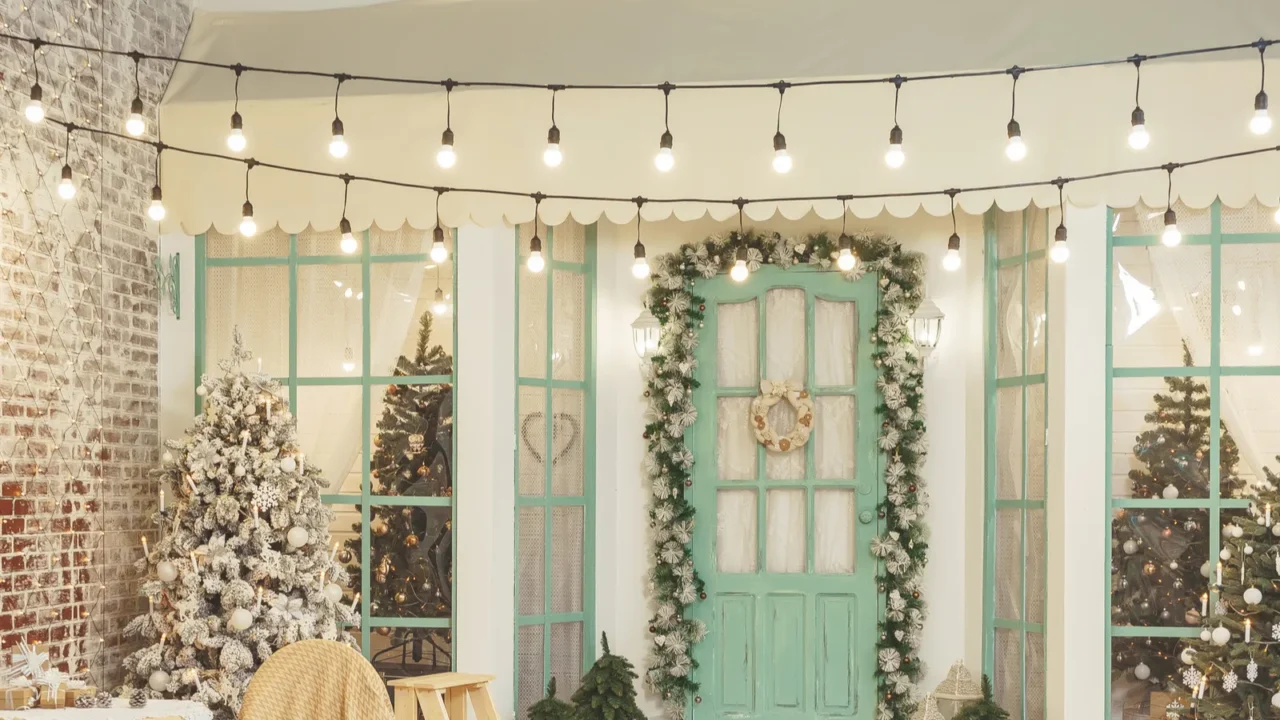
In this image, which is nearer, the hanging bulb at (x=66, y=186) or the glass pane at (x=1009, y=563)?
the hanging bulb at (x=66, y=186)

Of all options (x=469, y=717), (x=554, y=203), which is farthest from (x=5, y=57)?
(x=469, y=717)

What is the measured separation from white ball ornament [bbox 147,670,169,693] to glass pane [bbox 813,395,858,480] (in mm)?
3688

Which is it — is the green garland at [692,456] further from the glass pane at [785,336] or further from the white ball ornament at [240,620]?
the white ball ornament at [240,620]

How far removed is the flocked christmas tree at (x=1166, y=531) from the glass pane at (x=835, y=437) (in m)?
1.59

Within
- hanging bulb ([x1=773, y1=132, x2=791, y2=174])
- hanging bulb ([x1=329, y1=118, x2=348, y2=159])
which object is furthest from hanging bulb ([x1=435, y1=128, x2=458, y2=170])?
hanging bulb ([x1=773, y1=132, x2=791, y2=174])

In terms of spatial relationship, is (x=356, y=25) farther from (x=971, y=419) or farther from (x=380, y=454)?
(x=971, y=419)

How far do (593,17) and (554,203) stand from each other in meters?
1.06

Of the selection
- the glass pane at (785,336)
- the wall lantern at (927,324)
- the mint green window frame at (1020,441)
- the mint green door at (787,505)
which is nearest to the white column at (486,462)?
the mint green door at (787,505)

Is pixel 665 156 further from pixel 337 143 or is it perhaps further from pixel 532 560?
pixel 532 560

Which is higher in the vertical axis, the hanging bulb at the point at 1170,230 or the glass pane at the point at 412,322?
the hanging bulb at the point at 1170,230

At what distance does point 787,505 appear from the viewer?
7.62 m

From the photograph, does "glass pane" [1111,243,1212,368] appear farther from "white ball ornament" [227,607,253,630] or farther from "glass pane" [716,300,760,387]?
"white ball ornament" [227,607,253,630]

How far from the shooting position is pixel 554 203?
6.80 meters

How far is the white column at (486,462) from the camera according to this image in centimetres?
688
